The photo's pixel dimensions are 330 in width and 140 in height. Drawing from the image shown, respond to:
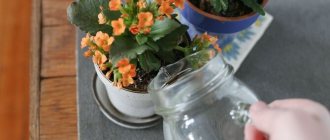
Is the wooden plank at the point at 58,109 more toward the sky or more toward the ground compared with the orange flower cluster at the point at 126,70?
more toward the ground

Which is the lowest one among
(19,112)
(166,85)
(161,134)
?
(19,112)

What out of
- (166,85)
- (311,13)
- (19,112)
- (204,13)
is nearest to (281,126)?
(166,85)

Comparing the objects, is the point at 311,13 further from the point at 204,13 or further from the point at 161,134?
the point at 161,134

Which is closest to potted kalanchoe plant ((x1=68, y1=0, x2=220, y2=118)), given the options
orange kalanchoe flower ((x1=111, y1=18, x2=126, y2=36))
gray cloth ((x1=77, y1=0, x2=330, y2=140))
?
orange kalanchoe flower ((x1=111, y1=18, x2=126, y2=36))

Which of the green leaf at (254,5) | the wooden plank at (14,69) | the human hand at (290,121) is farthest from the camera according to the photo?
the wooden plank at (14,69)

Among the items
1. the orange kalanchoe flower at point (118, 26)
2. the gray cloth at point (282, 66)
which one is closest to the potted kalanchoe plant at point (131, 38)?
the orange kalanchoe flower at point (118, 26)

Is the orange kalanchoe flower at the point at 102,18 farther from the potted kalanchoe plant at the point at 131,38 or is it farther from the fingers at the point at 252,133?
the fingers at the point at 252,133
